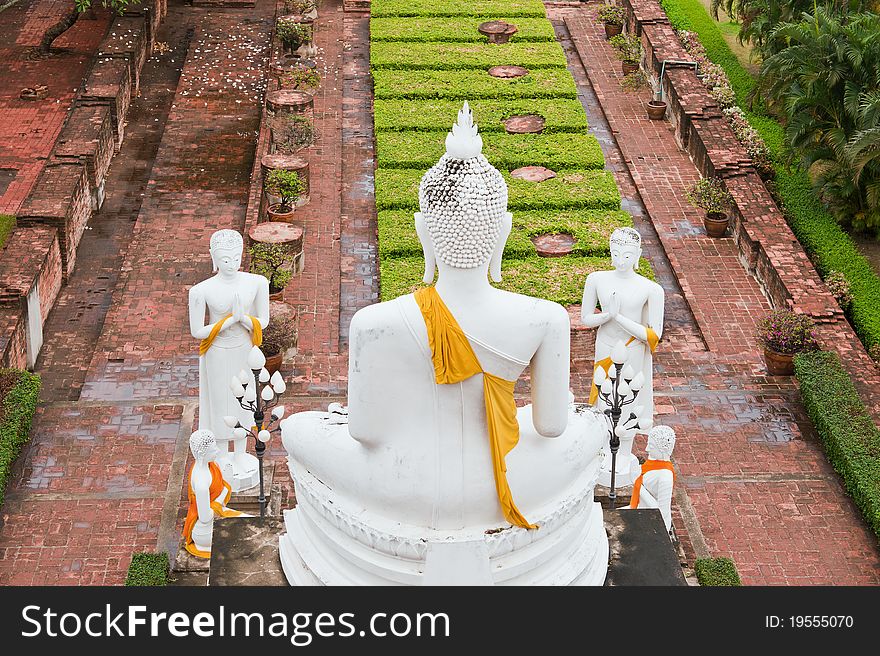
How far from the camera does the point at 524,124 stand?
25438 millimetres

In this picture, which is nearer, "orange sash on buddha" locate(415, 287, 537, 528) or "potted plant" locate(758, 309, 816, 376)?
"orange sash on buddha" locate(415, 287, 537, 528)

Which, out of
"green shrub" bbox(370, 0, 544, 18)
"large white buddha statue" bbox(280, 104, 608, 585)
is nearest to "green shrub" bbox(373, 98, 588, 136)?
"green shrub" bbox(370, 0, 544, 18)

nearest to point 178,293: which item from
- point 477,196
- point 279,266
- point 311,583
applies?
point 279,266

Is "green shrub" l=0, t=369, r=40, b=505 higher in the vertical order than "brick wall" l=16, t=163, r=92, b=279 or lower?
higher

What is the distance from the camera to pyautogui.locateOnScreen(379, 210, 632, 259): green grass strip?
70.5 feet

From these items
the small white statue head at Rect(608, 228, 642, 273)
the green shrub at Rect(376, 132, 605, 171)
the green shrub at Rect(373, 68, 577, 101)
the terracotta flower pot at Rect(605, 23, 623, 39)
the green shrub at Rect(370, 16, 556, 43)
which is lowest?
the terracotta flower pot at Rect(605, 23, 623, 39)

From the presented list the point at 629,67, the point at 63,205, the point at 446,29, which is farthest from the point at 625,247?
the point at 446,29

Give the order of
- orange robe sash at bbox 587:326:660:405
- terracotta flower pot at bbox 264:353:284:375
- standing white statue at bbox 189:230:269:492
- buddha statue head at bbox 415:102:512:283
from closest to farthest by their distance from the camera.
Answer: buddha statue head at bbox 415:102:512:283 < standing white statue at bbox 189:230:269:492 < orange robe sash at bbox 587:326:660:405 < terracotta flower pot at bbox 264:353:284:375

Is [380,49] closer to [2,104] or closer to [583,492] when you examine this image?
[2,104]

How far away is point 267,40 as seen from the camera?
96.3ft

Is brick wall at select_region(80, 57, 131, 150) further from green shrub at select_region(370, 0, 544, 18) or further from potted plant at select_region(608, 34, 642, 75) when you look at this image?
potted plant at select_region(608, 34, 642, 75)

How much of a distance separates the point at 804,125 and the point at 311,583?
1313cm

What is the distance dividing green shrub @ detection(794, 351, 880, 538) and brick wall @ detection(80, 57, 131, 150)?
38.7 ft

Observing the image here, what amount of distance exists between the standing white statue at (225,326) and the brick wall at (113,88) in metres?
9.51
